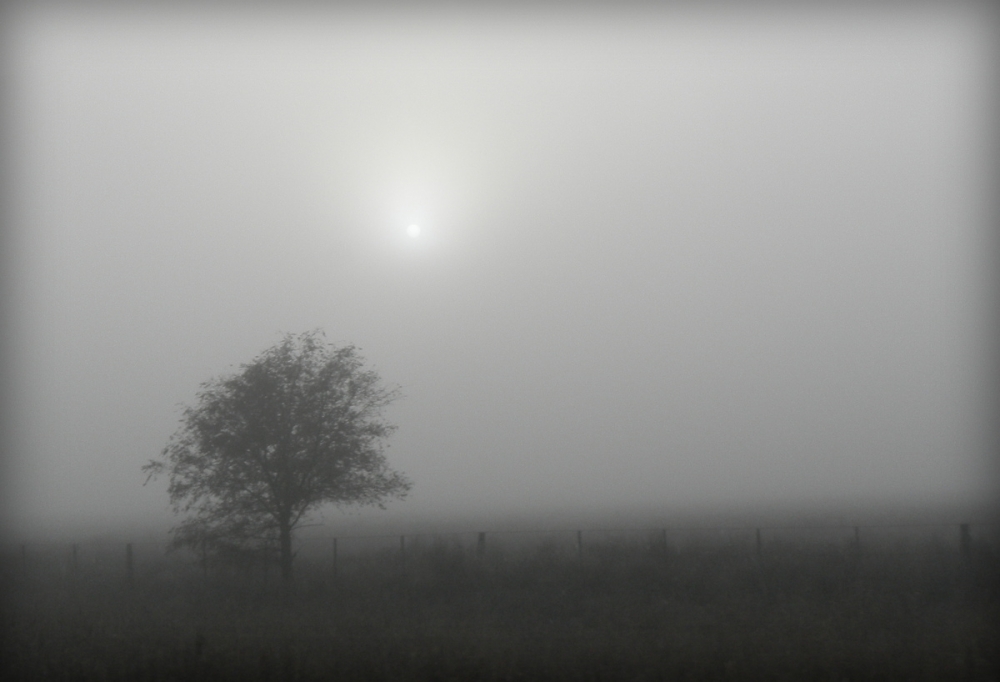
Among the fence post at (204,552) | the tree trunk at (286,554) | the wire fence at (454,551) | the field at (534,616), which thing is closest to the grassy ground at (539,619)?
the field at (534,616)

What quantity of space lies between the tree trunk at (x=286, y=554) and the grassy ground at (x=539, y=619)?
39cm

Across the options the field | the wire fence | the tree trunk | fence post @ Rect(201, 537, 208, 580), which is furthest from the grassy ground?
fence post @ Rect(201, 537, 208, 580)

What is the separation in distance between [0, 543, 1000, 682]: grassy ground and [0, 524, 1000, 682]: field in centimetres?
5

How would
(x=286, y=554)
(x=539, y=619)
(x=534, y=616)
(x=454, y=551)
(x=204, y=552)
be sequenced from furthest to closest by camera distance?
(x=454, y=551) → (x=286, y=554) → (x=204, y=552) → (x=534, y=616) → (x=539, y=619)

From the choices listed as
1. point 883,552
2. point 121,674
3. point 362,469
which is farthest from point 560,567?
point 121,674

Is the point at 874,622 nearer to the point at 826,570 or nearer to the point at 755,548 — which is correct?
the point at 826,570

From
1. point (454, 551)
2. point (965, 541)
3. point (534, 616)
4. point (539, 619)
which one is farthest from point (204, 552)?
point (965, 541)

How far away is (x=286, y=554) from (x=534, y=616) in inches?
225

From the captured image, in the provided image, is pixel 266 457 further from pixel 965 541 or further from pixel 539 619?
pixel 965 541

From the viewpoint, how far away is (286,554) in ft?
60.7

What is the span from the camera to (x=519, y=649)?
12336 millimetres

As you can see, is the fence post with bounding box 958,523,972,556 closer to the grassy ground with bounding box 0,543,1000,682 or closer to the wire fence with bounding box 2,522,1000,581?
the wire fence with bounding box 2,522,1000,581

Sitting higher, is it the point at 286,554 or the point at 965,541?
the point at 286,554

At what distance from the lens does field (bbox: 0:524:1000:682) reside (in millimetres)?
11367
